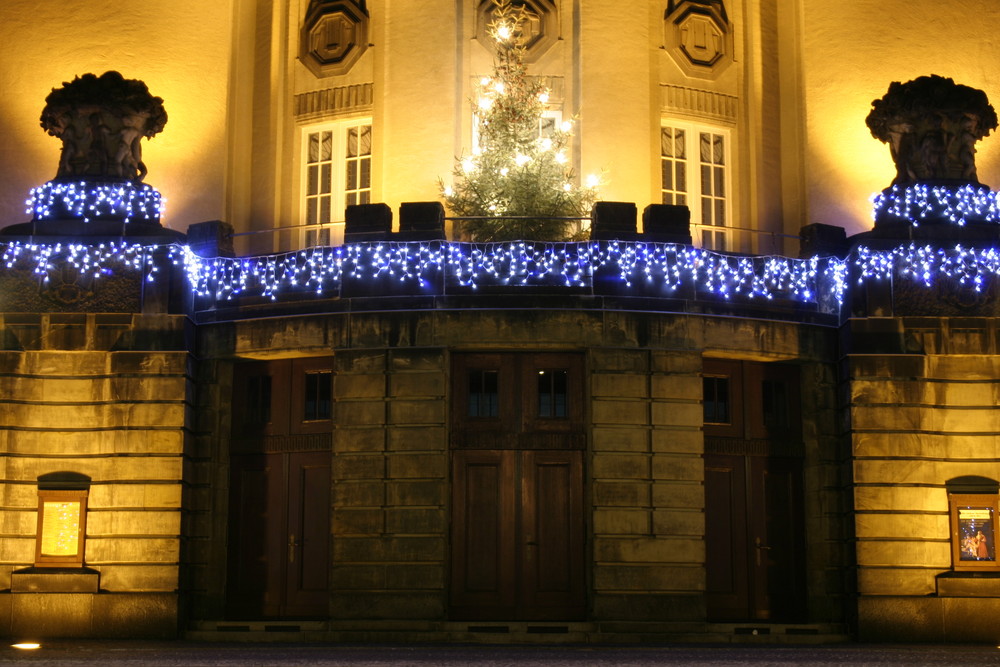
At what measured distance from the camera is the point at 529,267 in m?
23.0

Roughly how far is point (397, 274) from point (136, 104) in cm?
581

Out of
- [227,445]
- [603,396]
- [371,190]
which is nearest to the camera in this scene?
[603,396]

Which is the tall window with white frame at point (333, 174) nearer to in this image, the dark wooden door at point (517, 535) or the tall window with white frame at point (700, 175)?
the tall window with white frame at point (700, 175)

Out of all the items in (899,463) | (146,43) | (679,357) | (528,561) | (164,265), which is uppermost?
(146,43)

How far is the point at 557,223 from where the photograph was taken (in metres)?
24.2

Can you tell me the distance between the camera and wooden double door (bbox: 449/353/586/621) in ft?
74.0

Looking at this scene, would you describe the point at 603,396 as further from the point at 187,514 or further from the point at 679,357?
the point at 187,514

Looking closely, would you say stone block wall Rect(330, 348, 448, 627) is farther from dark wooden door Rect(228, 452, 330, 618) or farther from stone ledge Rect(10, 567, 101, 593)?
stone ledge Rect(10, 567, 101, 593)

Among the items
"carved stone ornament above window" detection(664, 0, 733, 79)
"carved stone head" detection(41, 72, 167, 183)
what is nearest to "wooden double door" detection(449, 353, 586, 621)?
"carved stone head" detection(41, 72, 167, 183)

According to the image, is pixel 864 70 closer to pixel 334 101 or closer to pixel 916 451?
pixel 916 451

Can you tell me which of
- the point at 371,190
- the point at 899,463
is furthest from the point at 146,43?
the point at 899,463

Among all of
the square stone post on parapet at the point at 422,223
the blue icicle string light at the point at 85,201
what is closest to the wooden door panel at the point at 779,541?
the square stone post on parapet at the point at 422,223

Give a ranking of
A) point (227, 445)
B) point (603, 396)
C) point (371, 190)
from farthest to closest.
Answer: point (371, 190) → point (227, 445) → point (603, 396)

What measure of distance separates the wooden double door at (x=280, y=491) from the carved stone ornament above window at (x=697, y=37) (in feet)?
33.3
